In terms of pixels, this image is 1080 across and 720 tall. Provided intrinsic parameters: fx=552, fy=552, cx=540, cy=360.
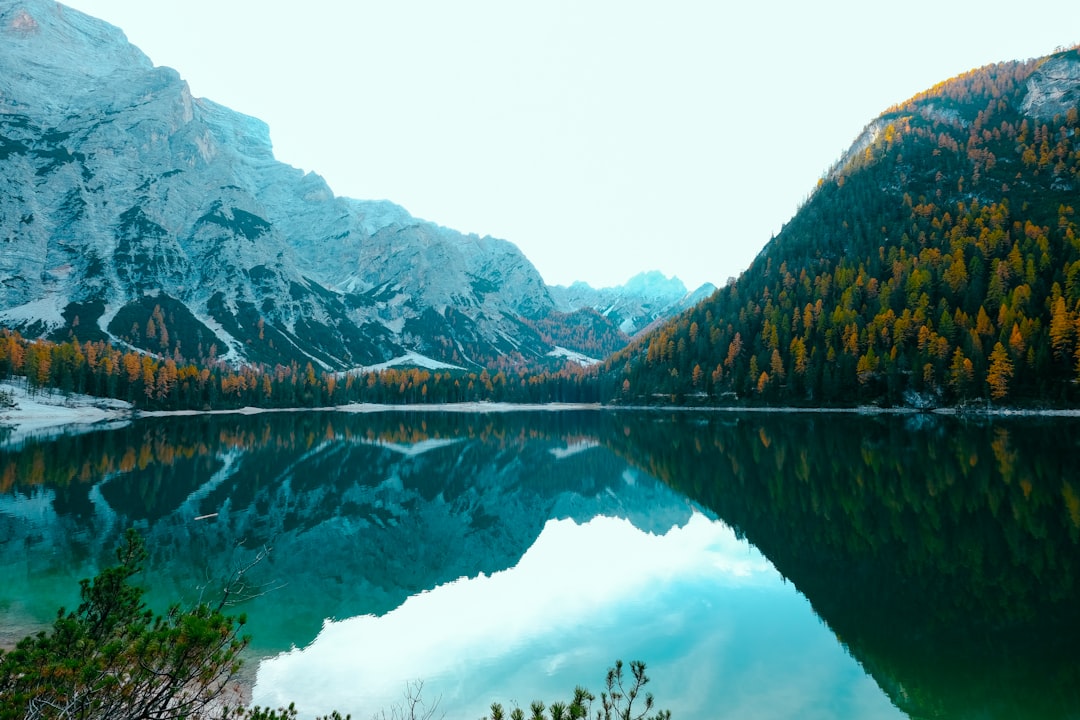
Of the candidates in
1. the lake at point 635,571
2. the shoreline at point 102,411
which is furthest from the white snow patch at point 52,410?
the lake at point 635,571

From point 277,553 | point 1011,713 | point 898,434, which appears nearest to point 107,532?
point 277,553

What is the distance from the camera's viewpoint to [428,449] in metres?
83.3

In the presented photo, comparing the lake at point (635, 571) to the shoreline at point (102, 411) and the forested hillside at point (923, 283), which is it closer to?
the shoreline at point (102, 411)

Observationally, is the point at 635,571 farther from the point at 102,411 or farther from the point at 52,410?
the point at 102,411

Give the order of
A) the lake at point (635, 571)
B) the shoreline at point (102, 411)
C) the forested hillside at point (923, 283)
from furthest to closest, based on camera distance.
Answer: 1. the forested hillside at point (923, 283)
2. the shoreline at point (102, 411)
3. the lake at point (635, 571)

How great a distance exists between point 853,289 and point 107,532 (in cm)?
14071

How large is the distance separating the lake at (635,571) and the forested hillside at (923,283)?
4412 cm

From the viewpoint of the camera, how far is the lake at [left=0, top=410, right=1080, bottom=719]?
51.2ft

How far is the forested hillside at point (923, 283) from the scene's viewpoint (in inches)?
3674

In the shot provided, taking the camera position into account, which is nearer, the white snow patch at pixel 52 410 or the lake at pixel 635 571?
the lake at pixel 635 571

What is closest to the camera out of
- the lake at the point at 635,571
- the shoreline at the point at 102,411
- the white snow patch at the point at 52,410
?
the lake at the point at 635,571

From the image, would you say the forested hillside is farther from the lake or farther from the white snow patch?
the white snow patch

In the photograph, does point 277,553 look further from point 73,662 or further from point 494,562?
point 73,662

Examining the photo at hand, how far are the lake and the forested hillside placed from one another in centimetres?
4412
